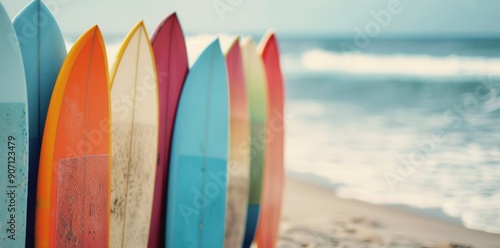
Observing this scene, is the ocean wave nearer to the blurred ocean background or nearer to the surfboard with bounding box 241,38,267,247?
the blurred ocean background

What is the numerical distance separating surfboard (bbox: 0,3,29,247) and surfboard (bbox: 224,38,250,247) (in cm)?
119

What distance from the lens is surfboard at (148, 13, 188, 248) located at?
302 centimetres

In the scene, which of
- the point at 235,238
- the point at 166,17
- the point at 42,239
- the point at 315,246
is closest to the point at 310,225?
the point at 315,246

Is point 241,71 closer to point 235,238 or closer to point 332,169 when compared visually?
point 235,238

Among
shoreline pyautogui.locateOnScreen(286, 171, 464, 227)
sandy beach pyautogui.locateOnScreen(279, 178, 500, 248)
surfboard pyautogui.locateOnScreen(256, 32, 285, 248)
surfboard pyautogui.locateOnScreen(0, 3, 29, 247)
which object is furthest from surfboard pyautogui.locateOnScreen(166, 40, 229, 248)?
shoreline pyautogui.locateOnScreen(286, 171, 464, 227)

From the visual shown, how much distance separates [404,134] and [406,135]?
0.22 feet

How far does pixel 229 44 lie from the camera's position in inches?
133

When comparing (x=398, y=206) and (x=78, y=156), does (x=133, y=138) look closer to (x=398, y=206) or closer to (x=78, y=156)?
(x=78, y=156)

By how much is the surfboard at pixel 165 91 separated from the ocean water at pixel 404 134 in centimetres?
15

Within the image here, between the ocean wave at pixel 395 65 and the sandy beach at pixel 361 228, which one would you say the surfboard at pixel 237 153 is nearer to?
the sandy beach at pixel 361 228

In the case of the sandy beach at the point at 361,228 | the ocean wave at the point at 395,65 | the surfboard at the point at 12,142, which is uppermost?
the ocean wave at the point at 395,65

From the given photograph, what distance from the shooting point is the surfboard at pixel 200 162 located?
3020 millimetres

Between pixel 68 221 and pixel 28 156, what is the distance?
12.6 inches

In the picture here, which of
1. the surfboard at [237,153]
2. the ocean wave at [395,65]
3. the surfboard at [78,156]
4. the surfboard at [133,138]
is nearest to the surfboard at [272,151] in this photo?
the surfboard at [237,153]
